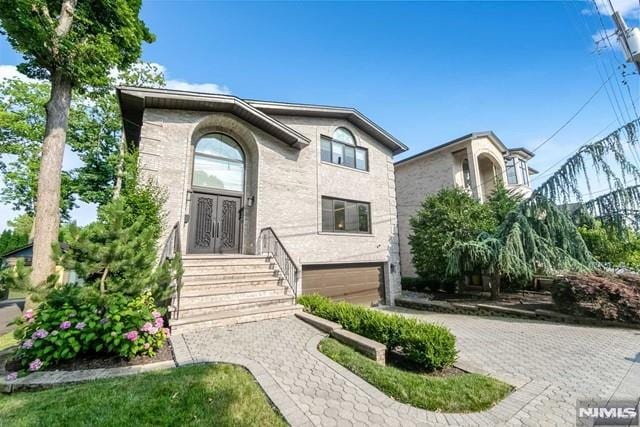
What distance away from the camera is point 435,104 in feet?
33.3

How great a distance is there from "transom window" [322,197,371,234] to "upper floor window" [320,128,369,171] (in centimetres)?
178

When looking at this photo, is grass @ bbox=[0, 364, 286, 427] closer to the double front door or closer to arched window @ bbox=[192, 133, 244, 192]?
the double front door

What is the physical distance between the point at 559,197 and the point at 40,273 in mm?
15002

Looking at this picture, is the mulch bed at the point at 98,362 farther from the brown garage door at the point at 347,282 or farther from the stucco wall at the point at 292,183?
the brown garage door at the point at 347,282

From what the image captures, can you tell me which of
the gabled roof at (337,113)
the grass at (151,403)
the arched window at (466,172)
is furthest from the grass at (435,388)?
the arched window at (466,172)

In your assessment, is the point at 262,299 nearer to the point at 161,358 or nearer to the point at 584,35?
the point at 161,358

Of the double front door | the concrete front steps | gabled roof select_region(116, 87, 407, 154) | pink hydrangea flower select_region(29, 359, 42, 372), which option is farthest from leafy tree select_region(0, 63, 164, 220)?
pink hydrangea flower select_region(29, 359, 42, 372)

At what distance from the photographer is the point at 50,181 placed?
652cm

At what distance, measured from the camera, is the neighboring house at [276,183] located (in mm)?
7645

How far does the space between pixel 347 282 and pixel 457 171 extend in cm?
1042

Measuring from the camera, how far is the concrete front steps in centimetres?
549
